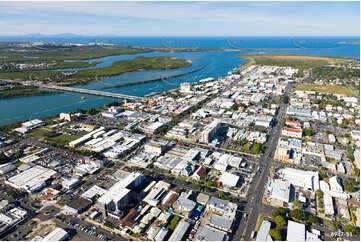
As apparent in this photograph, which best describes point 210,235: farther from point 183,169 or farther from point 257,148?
point 257,148

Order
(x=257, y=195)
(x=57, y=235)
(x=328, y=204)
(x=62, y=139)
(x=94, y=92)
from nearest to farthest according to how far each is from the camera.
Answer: (x=57, y=235), (x=328, y=204), (x=257, y=195), (x=62, y=139), (x=94, y=92)

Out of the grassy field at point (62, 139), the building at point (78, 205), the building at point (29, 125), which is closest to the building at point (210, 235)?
the building at point (78, 205)

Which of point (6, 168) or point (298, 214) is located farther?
point (6, 168)

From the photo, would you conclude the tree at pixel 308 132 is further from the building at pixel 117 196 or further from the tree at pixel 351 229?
the building at pixel 117 196

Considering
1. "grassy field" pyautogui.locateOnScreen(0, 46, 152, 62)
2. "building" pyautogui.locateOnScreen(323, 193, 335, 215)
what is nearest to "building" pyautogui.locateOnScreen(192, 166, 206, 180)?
"building" pyautogui.locateOnScreen(323, 193, 335, 215)

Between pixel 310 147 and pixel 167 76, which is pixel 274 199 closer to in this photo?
pixel 310 147

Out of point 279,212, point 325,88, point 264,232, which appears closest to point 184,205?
point 264,232

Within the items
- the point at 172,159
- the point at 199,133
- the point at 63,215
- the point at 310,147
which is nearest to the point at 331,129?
the point at 310,147
